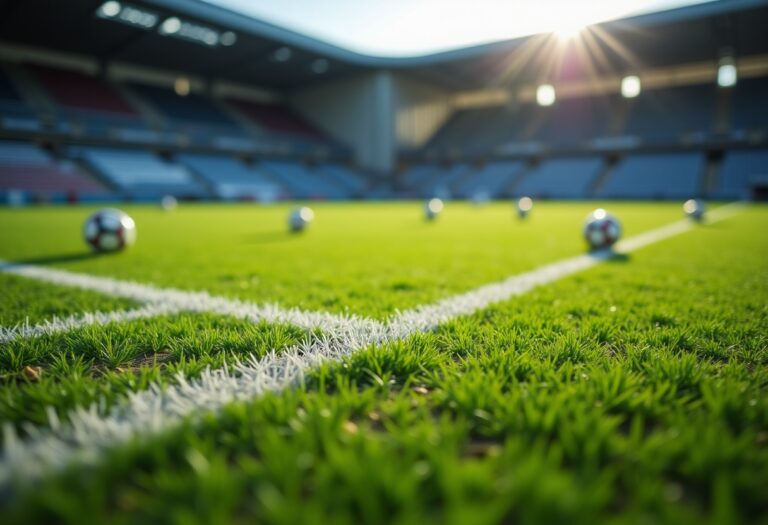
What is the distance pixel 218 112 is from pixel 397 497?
121 ft

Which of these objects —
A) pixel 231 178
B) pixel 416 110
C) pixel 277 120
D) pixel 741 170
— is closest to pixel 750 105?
pixel 741 170

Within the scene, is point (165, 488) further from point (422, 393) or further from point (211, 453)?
point (422, 393)

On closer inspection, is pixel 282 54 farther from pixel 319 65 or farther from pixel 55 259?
pixel 55 259

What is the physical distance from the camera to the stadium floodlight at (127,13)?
21.2m

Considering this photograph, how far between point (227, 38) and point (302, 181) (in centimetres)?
1012

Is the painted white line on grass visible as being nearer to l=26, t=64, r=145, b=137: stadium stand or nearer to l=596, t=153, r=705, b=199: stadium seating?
l=26, t=64, r=145, b=137: stadium stand

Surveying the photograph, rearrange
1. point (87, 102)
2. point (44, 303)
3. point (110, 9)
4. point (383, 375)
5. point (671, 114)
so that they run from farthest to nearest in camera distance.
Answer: point (671, 114)
point (87, 102)
point (110, 9)
point (44, 303)
point (383, 375)

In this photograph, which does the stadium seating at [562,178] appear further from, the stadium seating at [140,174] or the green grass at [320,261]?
the green grass at [320,261]

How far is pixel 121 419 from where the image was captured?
1.24 m

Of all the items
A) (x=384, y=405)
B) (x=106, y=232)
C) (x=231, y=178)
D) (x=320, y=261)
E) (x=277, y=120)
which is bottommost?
(x=384, y=405)

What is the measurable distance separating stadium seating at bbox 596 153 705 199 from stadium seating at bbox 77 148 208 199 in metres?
25.3

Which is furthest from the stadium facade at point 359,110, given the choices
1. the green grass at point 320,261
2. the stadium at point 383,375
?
the stadium at point 383,375

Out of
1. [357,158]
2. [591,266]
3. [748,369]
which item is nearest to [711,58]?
[357,158]

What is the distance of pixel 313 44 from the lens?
27250 mm
